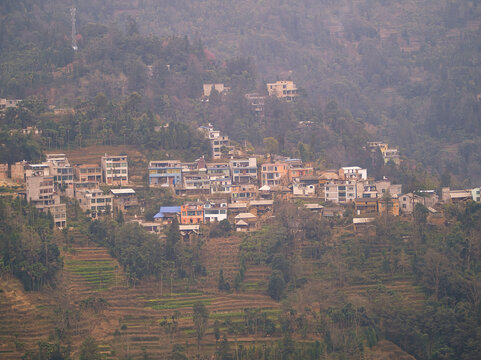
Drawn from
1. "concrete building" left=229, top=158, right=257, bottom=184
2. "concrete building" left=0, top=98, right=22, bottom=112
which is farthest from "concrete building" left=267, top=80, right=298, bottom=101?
"concrete building" left=0, top=98, right=22, bottom=112

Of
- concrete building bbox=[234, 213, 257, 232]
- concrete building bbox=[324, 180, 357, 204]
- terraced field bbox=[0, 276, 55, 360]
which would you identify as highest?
concrete building bbox=[324, 180, 357, 204]

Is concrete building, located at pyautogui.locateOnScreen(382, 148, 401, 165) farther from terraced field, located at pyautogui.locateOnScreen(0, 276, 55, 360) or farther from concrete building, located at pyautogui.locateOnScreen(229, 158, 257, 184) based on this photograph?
terraced field, located at pyautogui.locateOnScreen(0, 276, 55, 360)

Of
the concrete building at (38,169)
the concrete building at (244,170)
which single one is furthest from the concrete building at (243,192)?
the concrete building at (38,169)

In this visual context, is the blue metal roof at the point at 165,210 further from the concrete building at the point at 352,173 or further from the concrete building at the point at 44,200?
the concrete building at the point at 352,173

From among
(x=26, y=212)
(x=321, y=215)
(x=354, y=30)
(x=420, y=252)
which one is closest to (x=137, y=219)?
(x=26, y=212)

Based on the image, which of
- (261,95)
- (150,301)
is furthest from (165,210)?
(261,95)
